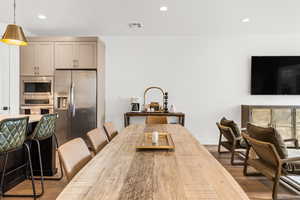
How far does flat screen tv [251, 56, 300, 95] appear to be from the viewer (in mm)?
4902

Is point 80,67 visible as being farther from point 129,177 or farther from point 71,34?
point 129,177

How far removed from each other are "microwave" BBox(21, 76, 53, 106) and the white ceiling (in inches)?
46.1

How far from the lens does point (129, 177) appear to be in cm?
109

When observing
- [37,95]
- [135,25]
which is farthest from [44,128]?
[135,25]

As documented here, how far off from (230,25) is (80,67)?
11.1ft

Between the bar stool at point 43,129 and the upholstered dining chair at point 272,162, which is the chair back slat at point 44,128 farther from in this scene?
the upholstered dining chair at point 272,162

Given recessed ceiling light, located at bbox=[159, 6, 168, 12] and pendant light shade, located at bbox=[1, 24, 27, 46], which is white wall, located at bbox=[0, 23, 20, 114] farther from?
recessed ceiling light, located at bbox=[159, 6, 168, 12]

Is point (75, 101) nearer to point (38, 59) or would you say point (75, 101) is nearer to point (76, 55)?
point (76, 55)

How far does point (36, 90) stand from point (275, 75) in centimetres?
560

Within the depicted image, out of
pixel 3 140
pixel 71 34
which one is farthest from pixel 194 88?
pixel 3 140

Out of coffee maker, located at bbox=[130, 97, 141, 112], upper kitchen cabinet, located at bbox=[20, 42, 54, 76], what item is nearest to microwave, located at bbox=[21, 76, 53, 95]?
upper kitchen cabinet, located at bbox=[20, 42, 54, 76]

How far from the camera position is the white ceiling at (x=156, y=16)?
3.39m

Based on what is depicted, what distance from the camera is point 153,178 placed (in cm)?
108

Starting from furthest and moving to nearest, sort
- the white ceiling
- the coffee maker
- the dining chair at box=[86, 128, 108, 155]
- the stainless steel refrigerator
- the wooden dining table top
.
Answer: the coffee maker, the stainless steel refrigerator, the white ceiling, the dining chair at box=[86, 128, 108, 155], the wooden dining table top
